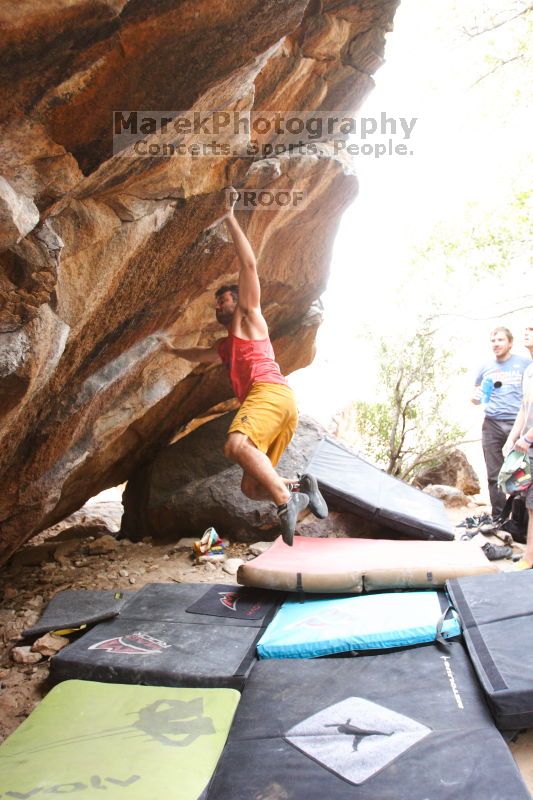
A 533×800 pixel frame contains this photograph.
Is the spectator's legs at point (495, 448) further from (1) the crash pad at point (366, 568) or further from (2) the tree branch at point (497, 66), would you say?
(2) the tree branch at point (497, 66)

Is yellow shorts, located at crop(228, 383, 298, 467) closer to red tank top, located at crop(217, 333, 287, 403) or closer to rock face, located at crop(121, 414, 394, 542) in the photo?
red tank top, located at crop(217, 333, 287, 403)

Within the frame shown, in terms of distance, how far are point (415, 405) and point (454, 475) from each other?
1.38m

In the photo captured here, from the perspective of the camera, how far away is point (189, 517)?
6445 mm

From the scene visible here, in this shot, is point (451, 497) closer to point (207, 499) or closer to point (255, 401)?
point (207, 499)

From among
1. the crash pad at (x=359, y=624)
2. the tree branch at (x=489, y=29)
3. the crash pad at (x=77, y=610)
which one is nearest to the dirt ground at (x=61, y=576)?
the crash pad at (x=77, y=610)

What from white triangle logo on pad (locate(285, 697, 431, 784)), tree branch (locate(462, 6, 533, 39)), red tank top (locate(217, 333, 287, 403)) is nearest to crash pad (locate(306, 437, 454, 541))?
red tank top (locate(217, 333, 287, 403))

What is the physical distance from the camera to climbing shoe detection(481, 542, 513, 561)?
5438 mm

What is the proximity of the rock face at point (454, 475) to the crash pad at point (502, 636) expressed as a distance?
17.8ft

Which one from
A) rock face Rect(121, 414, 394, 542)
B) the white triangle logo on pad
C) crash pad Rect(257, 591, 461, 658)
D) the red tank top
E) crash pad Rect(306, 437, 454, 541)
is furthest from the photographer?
rock face Rect(121, 414, 394, 542)

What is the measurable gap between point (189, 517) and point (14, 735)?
367 centimetres

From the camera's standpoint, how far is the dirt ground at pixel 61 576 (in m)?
3.49

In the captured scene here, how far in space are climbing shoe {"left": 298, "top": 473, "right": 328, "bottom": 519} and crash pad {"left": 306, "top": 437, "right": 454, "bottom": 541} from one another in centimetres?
161

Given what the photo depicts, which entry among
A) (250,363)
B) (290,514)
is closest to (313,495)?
(290,514)

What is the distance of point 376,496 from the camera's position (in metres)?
6.00
